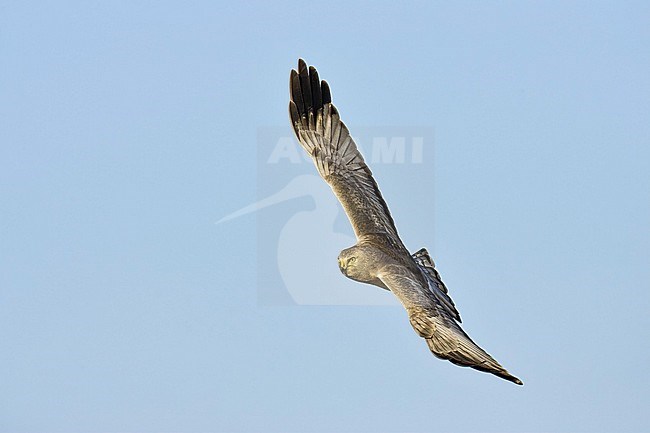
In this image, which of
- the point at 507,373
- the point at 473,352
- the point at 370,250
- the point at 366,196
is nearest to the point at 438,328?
the point at 473,352

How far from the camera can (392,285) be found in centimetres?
2134

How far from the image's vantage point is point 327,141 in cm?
2555

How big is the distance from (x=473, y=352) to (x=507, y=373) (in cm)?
128

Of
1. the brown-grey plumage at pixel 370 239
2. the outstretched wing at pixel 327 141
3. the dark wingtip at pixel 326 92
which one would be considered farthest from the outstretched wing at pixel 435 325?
the dark wingtip at pixel 326 92

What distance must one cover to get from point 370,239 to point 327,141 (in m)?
2.91

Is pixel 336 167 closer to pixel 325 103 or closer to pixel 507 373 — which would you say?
pixel 325 103

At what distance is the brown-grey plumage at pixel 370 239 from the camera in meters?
18.9

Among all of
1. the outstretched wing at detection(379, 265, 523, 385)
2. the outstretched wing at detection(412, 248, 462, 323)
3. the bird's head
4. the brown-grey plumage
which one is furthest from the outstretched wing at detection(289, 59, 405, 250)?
the outstretched wing at detection(379, 265, 523, 385)

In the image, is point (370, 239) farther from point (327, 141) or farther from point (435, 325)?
point (435, 325)

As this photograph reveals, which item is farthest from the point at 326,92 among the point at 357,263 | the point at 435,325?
the point at 435,325

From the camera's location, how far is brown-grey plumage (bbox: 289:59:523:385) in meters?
18.9

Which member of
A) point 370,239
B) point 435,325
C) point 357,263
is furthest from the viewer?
point 370,239

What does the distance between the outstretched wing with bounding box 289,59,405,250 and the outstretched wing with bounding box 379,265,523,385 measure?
2.98 metres

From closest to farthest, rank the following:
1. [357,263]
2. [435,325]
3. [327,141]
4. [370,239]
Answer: [435,325] < [357,263] < [370,239] < [327,141]
